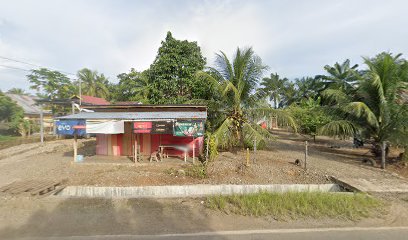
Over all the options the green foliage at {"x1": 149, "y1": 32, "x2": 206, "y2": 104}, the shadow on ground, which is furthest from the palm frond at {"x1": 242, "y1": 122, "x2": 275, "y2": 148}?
the shadow on ground

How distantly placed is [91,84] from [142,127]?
2998 cm

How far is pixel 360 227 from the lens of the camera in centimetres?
428

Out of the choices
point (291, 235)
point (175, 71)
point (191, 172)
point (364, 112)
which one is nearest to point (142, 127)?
point (191, 172)

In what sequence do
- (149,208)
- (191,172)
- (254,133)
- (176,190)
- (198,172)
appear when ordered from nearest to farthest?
(149,208) < (176,190) < (198,172) < (191,172) < (254,133)

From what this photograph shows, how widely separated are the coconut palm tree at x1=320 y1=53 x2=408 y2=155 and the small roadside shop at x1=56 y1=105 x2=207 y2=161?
671cm

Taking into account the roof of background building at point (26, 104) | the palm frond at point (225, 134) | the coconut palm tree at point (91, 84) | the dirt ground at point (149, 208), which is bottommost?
the dirt ground at point (149, 208)

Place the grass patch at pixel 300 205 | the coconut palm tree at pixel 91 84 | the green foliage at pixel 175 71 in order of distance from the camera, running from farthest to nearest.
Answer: the coconut palm tree at pixel 91 84
the green foliage at pixel 175 71
the grass patch at pixel 300 205

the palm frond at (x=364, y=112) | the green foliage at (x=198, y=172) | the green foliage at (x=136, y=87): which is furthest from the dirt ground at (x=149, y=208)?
the green foliage at (x=136, y=87)

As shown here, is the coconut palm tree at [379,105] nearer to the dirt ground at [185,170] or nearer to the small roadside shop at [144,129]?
the dirt ground at [185,170]

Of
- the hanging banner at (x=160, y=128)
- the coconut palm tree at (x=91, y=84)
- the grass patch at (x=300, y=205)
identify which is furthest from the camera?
the coconut palm tree at (x=91, y=84)

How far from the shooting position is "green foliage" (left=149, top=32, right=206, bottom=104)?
47.9 feet

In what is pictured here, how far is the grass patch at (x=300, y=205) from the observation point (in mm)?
4762

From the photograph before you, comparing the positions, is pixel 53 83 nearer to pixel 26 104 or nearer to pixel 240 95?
pixel 26 104

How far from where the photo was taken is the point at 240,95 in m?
11.8
